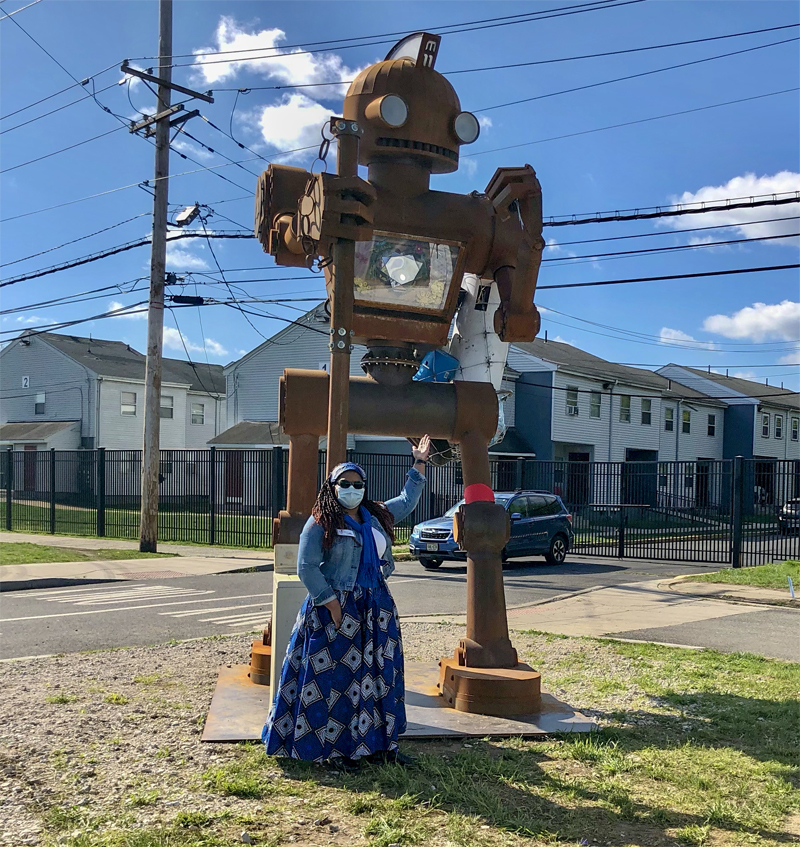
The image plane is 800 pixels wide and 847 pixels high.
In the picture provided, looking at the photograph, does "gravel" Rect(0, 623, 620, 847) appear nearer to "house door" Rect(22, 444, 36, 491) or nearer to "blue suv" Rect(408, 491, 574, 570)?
"blue suv" Rect(408, 491, 574, 570)

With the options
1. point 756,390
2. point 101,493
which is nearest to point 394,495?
point 101,493

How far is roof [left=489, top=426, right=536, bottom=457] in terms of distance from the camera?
102ft

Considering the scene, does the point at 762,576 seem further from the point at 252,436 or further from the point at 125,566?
the point at 252,436

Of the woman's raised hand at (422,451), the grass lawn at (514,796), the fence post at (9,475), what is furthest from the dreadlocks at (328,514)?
the fence post at (9,475)

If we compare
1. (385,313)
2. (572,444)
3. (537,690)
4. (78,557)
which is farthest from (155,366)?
(572,444)

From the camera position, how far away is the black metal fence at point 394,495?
63.1 feet

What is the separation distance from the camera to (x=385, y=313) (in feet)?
19.5

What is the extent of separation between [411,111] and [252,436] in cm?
2760

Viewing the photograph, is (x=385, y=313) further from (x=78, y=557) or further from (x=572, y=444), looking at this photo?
(x=572, y=444)

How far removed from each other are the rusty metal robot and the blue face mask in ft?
3.54

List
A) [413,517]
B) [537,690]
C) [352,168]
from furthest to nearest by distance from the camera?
1. [413,517]
2. [537,690]
3. [352,168]

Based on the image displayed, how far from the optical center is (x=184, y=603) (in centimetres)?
1137

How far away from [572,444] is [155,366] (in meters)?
21.2

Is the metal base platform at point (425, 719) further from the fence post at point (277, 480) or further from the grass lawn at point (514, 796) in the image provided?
the fence post at point (277, 480)
